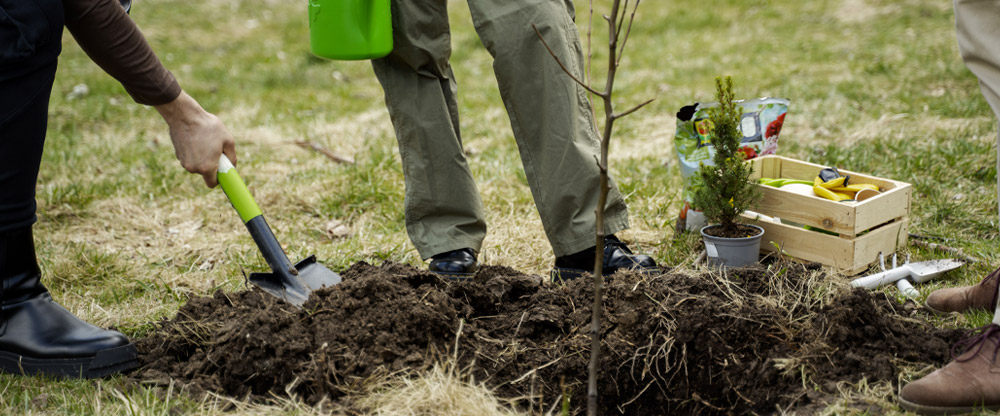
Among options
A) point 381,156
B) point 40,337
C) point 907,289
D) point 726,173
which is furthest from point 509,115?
point 381,156

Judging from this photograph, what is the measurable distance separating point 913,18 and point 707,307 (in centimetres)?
645

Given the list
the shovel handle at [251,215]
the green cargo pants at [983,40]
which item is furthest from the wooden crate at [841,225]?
the shovel handle at [251,215]

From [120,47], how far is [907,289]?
242 cm

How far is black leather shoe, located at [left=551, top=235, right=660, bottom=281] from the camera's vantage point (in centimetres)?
264

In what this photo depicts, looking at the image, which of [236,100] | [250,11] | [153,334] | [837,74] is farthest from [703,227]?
[250,11]

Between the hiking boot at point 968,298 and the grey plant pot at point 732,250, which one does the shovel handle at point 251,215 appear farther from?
the hiking boot at point 968,298

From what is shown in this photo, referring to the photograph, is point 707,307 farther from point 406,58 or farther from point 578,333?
point 406,58

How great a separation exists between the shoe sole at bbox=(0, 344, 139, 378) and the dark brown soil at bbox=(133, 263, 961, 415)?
0.07m

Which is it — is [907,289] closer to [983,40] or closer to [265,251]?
[983,40]

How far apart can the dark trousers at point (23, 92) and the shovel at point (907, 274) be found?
7.95ft

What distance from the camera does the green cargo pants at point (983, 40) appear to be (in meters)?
1.90

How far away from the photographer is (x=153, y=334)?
2.40 metres

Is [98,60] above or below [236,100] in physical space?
above

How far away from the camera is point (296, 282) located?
8.04 feet
